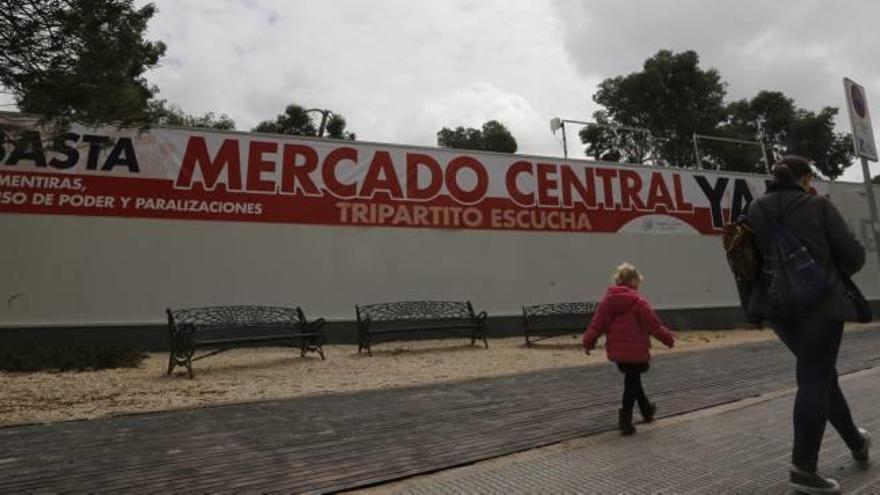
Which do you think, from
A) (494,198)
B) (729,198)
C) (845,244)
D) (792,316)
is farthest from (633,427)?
(729,198)

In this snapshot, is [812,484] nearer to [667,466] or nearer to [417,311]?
[667,466]

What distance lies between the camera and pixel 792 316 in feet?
11.5

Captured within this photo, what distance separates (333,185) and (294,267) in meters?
1.87

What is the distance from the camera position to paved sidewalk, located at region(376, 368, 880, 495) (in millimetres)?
3791

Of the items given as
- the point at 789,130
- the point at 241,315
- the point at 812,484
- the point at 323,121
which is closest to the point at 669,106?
the point at 789,130

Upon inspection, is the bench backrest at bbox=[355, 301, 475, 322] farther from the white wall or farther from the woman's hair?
the woman's hair

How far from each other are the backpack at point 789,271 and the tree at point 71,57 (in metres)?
6.70

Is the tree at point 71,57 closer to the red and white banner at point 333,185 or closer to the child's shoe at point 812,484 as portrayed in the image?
the red and white banner at point 333,185

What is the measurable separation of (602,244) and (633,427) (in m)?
10.4

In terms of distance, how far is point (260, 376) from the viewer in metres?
8.85

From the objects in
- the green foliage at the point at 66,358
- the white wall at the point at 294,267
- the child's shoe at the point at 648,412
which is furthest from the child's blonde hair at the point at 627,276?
the white wall at the point at 294,267

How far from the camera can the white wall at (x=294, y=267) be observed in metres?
11.0

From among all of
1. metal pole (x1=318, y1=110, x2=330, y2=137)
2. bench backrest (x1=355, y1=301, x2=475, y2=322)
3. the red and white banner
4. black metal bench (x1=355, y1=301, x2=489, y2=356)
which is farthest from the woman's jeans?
metal pole (x1=318, y1=110, x2=330, y2=137)

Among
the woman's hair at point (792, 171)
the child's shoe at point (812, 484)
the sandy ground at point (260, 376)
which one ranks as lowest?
the child's shoe at point (812, 484)
